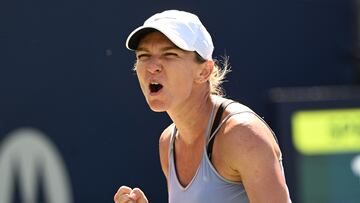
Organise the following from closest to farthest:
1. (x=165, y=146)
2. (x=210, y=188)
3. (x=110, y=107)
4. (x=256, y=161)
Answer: (x=256, y=161) < (x=210, y=188) < (x=165, y=146) < (x=110, y=107)

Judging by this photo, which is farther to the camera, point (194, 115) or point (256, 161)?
point (194, 115)

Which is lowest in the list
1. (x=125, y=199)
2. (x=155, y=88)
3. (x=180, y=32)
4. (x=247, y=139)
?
(x=125, y=199)

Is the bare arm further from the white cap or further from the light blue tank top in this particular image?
the white cap

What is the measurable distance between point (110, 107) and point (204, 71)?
65.8 inches

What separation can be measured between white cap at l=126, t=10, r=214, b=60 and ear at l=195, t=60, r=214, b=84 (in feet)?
0.06

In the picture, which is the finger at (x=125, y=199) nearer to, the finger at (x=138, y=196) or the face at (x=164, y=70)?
the finger at (x=138, y=196)

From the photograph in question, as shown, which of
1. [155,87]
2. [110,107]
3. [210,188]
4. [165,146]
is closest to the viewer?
[210,188]

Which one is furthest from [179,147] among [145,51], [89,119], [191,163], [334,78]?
[334,78]

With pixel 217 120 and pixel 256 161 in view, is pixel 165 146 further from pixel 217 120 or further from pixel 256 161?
pixel 256 161

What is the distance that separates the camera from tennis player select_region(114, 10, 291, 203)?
2.16m

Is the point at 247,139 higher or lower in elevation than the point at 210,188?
higher

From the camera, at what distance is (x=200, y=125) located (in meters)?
2.42

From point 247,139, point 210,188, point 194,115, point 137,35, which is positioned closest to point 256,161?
point 247,139

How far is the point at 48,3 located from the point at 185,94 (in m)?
1.69
